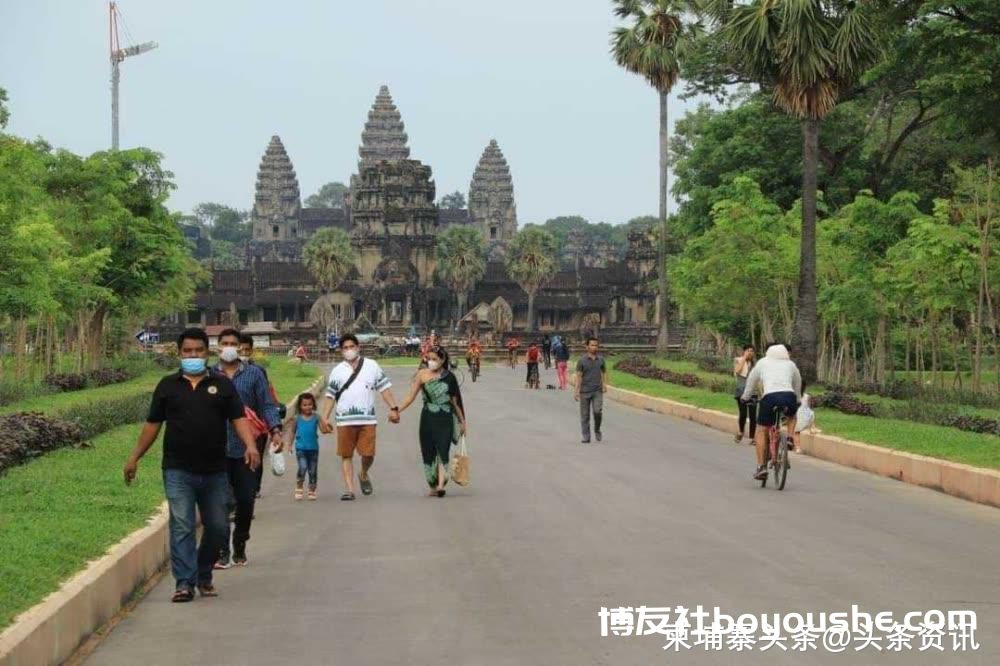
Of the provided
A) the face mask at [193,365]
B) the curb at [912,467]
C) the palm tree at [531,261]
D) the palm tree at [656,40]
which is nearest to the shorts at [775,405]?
the curb at [912,467]

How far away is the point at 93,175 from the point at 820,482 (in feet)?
99.4

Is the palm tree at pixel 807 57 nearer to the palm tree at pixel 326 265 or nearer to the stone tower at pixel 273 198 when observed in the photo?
the palm tree at pixel 326 265

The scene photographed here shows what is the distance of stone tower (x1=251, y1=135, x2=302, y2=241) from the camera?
197m

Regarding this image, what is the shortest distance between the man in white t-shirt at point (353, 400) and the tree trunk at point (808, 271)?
20414 millimetres

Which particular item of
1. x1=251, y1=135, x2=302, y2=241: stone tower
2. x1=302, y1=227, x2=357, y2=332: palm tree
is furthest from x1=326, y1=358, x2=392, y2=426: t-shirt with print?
x1=251, y1=135, x2=302, y2=241: stone tower

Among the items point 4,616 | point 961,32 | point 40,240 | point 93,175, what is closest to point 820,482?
point 4,616

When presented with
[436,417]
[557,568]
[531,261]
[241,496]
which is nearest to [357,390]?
[436,417]

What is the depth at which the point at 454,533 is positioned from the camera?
14297 millimetres

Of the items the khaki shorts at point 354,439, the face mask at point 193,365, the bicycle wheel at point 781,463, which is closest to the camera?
the face mask at point 193,365

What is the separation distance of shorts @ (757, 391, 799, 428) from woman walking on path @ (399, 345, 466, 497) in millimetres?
3397

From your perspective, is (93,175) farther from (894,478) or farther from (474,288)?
(474,288)

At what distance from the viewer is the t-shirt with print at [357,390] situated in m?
17.4

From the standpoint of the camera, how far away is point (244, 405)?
13742mm

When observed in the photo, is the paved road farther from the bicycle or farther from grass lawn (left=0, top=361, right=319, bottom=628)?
grass lawn (left=0, top=361, right=319, bottom=628)
